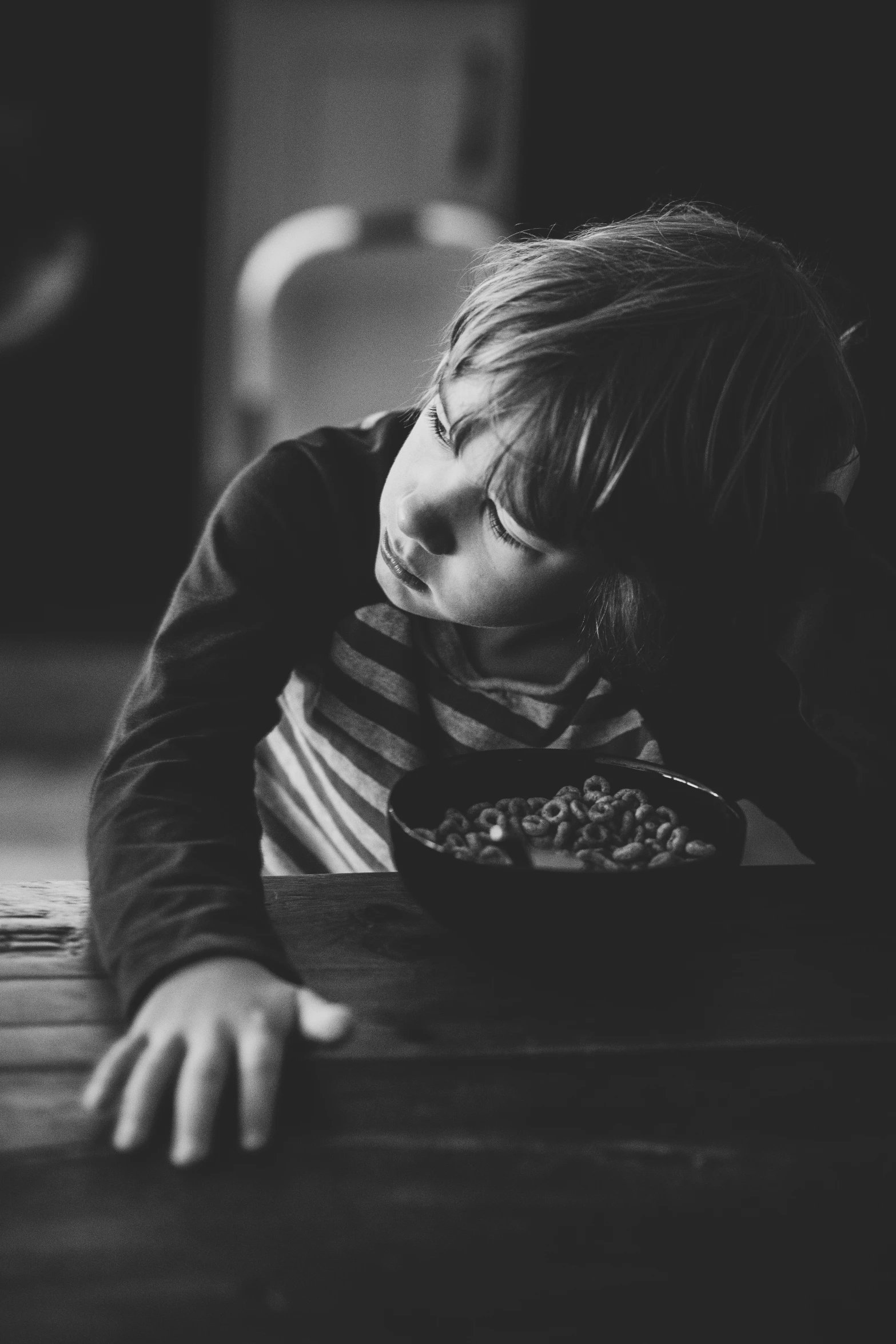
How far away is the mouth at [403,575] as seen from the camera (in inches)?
32.5

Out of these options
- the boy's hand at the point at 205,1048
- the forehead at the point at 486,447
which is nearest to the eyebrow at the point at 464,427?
the forehead at the point at 486,447

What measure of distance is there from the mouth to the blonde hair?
103mm

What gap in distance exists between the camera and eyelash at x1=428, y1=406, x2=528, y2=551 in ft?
2.48

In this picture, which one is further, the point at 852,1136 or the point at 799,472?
the point at 799,472

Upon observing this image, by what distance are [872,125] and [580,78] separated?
2.24 ft

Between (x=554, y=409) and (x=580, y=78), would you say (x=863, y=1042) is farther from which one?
(x=580, y=78)

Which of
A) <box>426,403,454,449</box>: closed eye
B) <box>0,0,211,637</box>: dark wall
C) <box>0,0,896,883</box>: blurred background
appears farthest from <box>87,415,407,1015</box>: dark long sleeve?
<box>0,0,211,637</box>: dark wall

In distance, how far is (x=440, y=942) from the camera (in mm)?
686

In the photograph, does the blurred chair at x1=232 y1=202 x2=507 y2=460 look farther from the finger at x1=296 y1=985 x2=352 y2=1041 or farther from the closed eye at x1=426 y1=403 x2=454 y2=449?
the finger at x1=296 y1=985 x2=352 y2=1041

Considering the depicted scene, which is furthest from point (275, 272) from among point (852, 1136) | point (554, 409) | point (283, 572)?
point (852, 1136)

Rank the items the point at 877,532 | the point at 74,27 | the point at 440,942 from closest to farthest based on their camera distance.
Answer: the point at 440,942, the point at 877,532, the point at 74,27

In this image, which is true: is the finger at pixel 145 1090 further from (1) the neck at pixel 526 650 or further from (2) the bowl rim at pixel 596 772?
(1) the neck at pixel 526 650

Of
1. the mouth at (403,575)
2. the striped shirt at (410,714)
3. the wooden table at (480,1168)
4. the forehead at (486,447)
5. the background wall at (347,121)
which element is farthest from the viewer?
the background wall at (347,121)

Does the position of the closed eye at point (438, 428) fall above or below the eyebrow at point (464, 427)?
below
